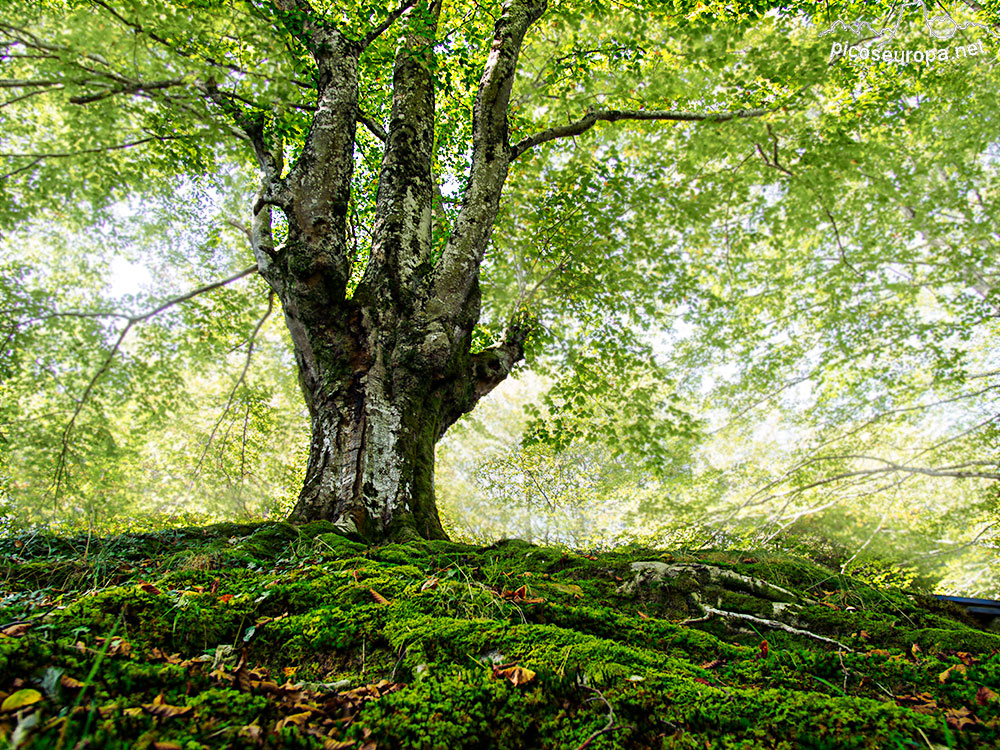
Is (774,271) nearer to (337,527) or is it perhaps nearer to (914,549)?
(914,549)

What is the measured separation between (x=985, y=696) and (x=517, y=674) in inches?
56.6

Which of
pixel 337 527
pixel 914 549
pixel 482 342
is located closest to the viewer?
pixel 337 527

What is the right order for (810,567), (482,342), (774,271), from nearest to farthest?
1. (810,567)
2. (482,342)
3. (774,271)

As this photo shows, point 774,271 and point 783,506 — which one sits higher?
point 774,271

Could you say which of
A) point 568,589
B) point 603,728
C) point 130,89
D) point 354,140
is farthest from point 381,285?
point 603,728

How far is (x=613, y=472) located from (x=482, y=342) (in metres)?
5.66

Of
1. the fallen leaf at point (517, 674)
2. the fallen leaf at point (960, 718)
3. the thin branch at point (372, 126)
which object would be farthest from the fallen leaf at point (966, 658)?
the thin branch at point (372, 126)

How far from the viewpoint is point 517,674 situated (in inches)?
49.7

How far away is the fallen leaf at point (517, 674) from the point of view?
1.24m

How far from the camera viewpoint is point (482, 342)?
6.74 meters

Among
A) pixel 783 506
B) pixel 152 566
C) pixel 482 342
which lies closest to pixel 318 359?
pixel 152 566

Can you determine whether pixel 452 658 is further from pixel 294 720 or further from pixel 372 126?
pixel 372 126

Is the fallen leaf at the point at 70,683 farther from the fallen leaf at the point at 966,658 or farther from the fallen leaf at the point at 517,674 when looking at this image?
the fallen leaf at the point at 966,658

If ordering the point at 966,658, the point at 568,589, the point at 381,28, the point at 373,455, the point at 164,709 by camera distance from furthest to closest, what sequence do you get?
the point at 381,28 < the point at 373,455 < the point at 568,589 < the point at 966,658 < the point at 164,709
